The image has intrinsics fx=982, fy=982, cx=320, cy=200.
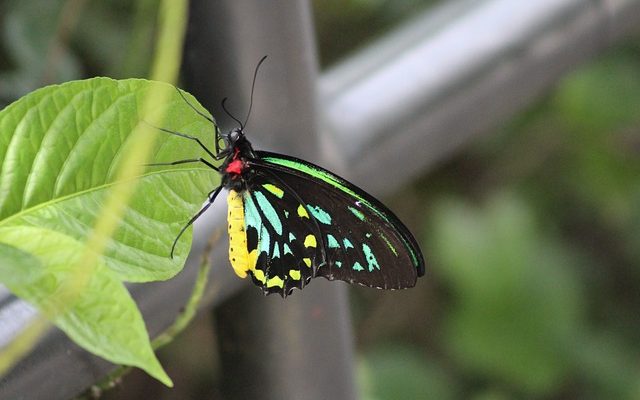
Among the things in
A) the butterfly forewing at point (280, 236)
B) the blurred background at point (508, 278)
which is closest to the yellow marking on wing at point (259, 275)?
the butterfly forewing at point (280, 236)

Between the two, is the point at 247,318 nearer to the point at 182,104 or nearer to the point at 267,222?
the point at 267,222

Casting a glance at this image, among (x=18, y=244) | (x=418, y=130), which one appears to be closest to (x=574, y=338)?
(x=418, y=130)

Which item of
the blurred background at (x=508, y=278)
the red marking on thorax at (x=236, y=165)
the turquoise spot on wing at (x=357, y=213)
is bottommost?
the turquoise spot on wing at (x=357, y=213)

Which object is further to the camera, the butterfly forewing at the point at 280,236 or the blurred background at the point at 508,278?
the blurred background at the point at 508,278

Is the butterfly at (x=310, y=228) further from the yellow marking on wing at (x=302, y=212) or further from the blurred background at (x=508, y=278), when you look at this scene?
the blurred background at (x=508, y=278)

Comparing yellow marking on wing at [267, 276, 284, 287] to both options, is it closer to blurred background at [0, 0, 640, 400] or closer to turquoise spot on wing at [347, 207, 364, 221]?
turquoise spot on wing at [347, 207, 364, 221]

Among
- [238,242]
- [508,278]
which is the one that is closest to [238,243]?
[238,242]

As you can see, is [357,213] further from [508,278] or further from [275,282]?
[508,278]

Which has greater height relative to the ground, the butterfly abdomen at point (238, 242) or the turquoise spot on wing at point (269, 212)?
the turquoise spot on wing at point (269, 212)
